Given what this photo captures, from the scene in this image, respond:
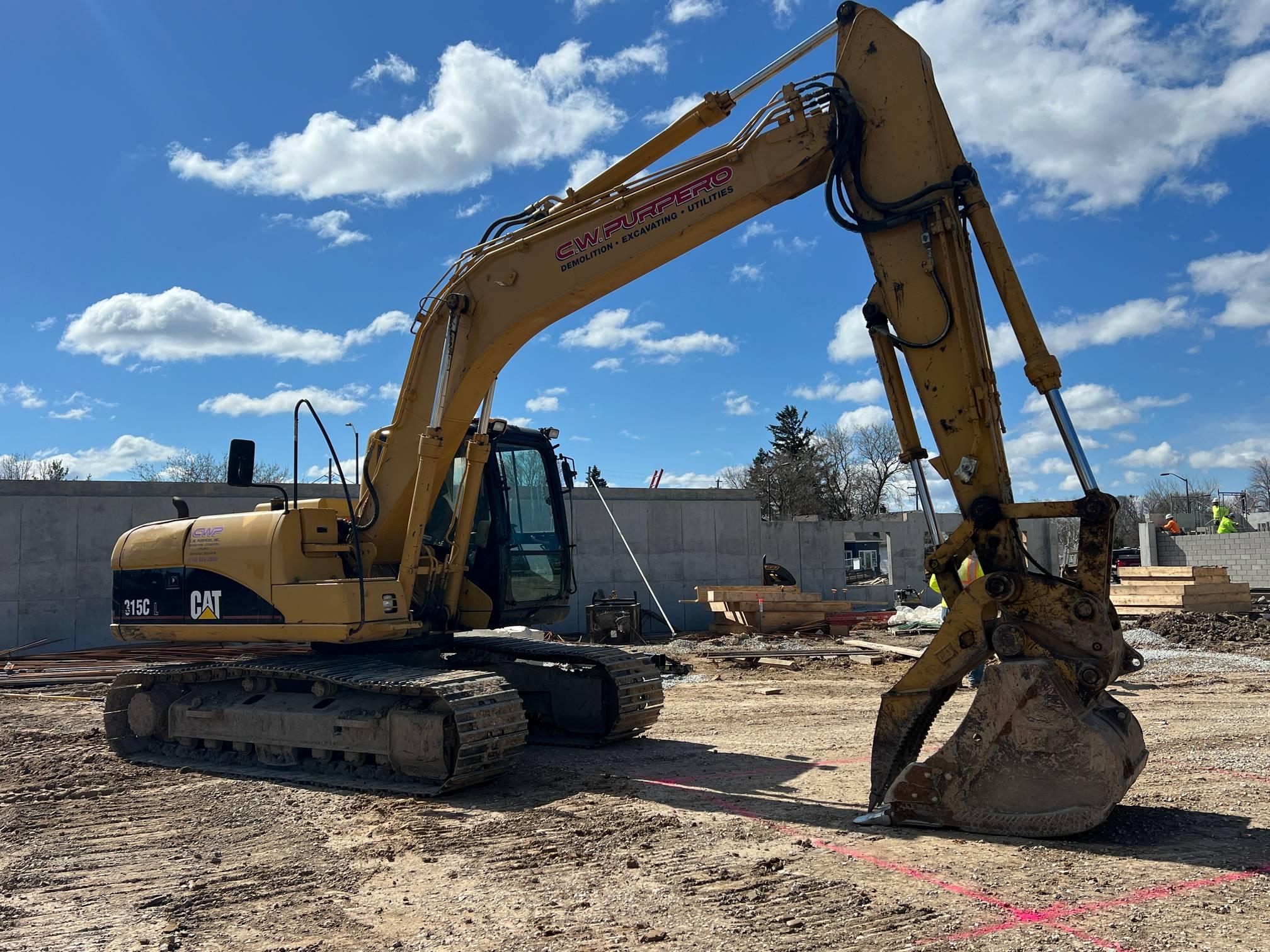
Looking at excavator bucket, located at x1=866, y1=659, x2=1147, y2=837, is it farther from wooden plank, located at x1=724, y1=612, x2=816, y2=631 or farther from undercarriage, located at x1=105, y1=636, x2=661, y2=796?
wooden plank, located at x1=724, y1=612, x2=816, y2=631

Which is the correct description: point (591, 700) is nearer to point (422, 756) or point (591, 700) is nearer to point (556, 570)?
point (556, 570)

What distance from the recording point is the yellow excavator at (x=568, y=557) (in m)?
5.25

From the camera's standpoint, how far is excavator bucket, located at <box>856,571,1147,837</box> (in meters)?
4.98

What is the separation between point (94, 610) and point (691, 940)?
17.6 metres

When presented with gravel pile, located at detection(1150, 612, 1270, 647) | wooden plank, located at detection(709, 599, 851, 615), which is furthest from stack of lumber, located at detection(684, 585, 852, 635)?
gravel pile, located at detection(1150, 612, 1270, 647)

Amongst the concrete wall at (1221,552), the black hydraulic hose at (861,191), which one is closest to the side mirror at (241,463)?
the black hydraulic hose at (861,191)

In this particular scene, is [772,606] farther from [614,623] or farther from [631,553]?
[631,553]

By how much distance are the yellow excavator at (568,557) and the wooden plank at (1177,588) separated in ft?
46.6

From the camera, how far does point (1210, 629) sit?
17.3 metres

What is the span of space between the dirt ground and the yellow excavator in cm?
45

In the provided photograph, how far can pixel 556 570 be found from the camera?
944 cm

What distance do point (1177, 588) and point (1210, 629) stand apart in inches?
74.5

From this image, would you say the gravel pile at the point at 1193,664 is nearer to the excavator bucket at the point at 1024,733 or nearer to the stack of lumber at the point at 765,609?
the stack of lumber at the point at 765,609

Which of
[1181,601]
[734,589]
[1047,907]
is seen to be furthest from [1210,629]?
[1047,907]
